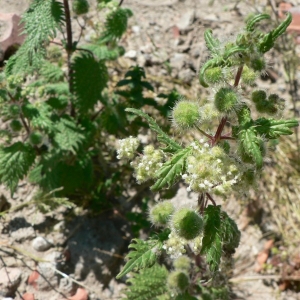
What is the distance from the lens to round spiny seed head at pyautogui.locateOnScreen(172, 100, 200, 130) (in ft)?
7.06

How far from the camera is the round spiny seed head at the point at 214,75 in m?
2.05

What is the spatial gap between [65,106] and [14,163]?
0.63 m

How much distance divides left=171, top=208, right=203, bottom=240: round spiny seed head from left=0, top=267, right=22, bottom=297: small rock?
1.65 m

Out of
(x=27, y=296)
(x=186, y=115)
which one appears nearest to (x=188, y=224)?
(x=186, y=115)

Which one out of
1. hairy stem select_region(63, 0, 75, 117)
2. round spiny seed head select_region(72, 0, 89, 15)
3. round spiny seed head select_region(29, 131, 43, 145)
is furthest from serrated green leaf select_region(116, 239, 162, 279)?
round spiny seed head select_region(72, 0, 89, 15)

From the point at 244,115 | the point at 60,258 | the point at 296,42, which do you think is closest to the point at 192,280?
the point at 60,258

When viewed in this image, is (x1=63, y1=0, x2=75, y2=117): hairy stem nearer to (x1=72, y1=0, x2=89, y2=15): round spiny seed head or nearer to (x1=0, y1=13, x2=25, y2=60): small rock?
(x1=72, y1=0, x2=89, y2=15): round spiny seed head

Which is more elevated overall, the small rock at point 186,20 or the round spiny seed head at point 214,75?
the round spiny seed head at point 214,75

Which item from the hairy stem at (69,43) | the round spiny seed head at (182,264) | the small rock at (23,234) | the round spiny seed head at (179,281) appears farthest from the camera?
the small rock at (23,234)

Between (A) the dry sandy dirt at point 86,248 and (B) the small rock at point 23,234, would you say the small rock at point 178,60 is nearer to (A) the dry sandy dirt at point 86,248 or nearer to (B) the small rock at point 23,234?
(A) the dry sandy dirt at point 86,248

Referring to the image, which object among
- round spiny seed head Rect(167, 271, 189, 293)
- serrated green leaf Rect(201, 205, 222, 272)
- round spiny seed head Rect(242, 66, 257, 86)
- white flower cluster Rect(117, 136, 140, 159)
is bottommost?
round spiny seed head Rect(167, 271, 189, 293)

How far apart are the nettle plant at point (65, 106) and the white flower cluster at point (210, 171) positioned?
4.50 ft

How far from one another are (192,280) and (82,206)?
3.84 ft

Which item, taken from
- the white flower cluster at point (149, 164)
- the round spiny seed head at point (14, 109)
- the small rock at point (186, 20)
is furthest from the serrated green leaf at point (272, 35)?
the small rock at point (186, 20)
